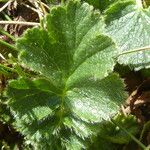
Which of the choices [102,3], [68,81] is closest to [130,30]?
[102,3]

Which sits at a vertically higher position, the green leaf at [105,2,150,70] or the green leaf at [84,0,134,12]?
the green leaf at [84,0,134,12]

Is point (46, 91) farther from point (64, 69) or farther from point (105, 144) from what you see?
point (105, 144)

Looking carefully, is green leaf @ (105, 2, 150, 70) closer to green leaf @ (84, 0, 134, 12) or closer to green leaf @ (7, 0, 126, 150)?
green leaf @ (84, 0, 134, 12)

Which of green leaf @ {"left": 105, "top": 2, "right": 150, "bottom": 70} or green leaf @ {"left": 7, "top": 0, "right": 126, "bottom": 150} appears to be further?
green leaf @ {"left": 105, "top": 2, "right": 150, "bottom": 70}

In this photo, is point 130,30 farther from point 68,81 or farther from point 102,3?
point 68,81

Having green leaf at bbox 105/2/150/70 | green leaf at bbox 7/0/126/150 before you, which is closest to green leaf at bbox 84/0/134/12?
green leaf at bbox 105/2/150/70

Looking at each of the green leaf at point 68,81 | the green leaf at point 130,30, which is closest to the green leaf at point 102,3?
the green leaf at point 130,30

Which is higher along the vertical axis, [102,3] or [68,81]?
[102,3]
